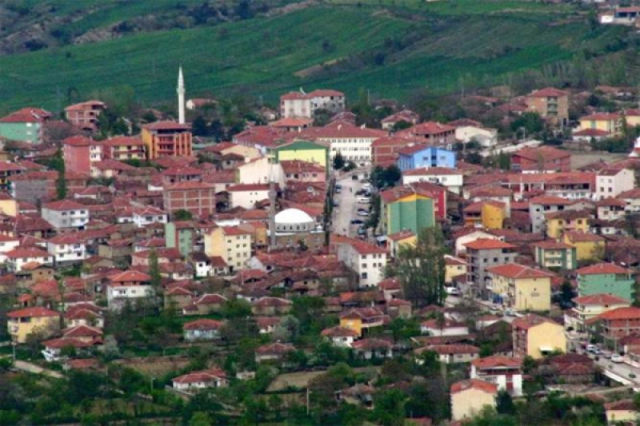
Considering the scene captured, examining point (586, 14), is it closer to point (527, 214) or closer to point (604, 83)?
point (604, 83)

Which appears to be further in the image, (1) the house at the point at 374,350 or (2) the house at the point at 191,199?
(2) the house at the point at 191,199

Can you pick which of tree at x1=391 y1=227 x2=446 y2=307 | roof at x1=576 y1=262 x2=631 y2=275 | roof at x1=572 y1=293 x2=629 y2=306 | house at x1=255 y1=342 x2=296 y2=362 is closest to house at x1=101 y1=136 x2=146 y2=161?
tree at x1=391 y1=227 x2=446 y2=307

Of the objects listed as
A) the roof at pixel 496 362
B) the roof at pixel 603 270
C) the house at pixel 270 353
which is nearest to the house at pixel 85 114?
the roof at pixel 603 270

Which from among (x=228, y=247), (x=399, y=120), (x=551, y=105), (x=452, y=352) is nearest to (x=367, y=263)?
(x=228, y=247)

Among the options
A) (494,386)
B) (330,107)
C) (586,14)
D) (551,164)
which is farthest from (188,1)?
(494,386)

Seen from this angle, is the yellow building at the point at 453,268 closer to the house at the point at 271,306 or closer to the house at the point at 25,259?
the house at the point at 271,306

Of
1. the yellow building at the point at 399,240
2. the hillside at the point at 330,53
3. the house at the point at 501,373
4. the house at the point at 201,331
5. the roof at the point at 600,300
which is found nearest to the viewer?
the house at the point at 501,373

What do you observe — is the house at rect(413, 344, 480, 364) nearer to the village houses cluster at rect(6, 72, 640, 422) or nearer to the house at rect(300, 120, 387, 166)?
the village houses cluster at rect(6, 72, 640, 422)
